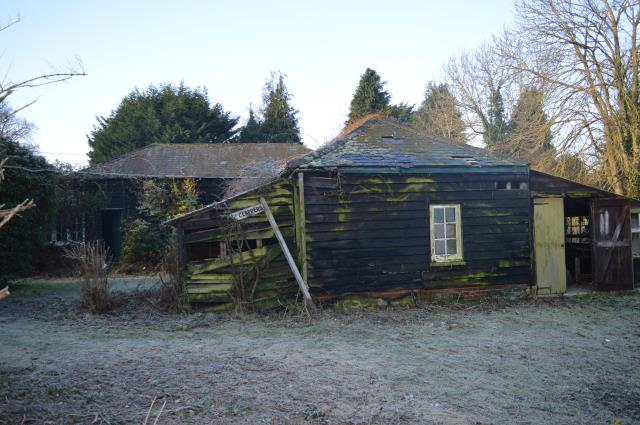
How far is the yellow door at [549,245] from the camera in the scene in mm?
11516

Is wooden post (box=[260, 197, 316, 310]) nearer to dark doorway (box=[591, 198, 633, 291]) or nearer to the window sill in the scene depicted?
the window sill

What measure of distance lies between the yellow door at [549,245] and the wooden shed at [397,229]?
0.09 ft

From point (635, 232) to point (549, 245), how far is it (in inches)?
118

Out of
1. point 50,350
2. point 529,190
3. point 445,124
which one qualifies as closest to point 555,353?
point 529,190

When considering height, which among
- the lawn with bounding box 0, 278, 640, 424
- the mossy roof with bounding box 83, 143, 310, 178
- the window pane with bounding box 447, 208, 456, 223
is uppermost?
the mossy roof with bounding box 83, 143, 310, 178

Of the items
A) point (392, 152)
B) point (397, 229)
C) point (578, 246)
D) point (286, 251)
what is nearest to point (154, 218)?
point (286, 251)

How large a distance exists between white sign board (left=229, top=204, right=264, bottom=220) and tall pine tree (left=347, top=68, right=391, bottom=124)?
22.8m

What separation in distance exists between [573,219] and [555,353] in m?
9.21

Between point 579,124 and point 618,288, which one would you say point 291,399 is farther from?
point 579,124

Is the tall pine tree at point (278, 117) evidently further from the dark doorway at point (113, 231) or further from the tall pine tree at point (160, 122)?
the dark doorway at point (113, 231)

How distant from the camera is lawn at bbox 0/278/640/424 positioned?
4.80m

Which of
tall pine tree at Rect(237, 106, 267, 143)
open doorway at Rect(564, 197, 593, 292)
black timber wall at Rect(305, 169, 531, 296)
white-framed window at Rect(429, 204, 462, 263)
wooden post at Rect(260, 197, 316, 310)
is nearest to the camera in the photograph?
wooden post at Rect(260, 197, 316, 310)

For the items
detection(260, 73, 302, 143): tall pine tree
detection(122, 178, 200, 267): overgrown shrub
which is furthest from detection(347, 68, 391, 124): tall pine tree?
detection(122, 178, 200, 267): overgrown shrub

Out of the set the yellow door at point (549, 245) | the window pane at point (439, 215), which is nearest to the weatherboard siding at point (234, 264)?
the window pane at point (439, 215)
